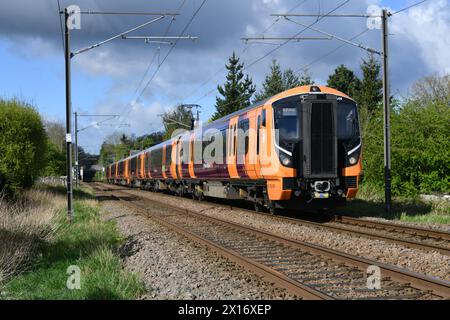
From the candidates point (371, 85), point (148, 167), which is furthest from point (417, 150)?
point (371, 85)

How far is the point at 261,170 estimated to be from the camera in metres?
14.4

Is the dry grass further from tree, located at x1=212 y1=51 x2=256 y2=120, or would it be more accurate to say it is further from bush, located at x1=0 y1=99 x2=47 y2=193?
tree, located at x1=212 y1=51 x2=256 y2=120

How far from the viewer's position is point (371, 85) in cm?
4794

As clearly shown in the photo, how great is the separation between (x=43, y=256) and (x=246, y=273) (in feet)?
13.6

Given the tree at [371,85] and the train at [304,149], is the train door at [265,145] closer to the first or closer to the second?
the train at [304,149]

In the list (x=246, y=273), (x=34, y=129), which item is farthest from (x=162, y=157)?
(x=246, y=273)

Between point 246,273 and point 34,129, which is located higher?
point 34,129

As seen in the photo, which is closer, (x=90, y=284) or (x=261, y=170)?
(x=90, y=284)

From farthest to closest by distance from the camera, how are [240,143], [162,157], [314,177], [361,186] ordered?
[162,157] → [361,186] → [240,143] → [314,177]

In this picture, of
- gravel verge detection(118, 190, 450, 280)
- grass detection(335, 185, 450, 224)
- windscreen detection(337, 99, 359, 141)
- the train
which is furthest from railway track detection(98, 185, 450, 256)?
windscreen detection(337, 99, 359, 141)

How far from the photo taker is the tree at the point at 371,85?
47750 millimetres

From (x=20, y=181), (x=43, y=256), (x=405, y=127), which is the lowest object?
(x=43, y=256)

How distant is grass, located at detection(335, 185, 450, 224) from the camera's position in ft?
47.9
